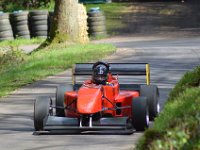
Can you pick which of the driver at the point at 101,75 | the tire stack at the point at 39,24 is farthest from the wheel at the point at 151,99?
the tire stack at the point at 39,24

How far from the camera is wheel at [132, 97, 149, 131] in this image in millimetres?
10148

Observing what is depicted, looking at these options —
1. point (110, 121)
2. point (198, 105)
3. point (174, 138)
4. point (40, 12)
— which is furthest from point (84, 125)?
point (40, 12)

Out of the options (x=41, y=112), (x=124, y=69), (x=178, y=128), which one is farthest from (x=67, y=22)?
(x=178, y=128)

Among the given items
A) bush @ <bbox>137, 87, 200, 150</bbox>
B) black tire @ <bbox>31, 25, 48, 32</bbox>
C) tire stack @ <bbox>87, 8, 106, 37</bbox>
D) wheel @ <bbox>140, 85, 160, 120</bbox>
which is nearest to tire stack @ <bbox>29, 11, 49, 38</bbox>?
black tire @ <bbox>31, 25, 48, 32</bbox>

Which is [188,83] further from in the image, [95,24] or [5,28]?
[5,28]

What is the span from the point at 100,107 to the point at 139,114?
0.53 meters

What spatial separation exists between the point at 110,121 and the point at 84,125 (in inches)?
13.2

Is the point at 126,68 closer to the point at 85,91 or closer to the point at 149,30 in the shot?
the point at 85,91

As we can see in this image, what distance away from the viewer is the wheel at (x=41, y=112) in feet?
34.1

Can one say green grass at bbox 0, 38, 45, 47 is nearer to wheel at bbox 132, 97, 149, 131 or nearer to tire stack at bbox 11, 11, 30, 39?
tire stack at bbox 11, 11, 30, 39

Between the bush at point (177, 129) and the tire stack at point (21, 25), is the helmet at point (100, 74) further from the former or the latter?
the tire stack at point (21, 25)

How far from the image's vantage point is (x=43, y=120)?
1037cm

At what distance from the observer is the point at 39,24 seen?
3256 centimetres

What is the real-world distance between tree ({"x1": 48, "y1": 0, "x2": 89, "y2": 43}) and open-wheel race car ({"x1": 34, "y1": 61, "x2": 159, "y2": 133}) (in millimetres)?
13109
